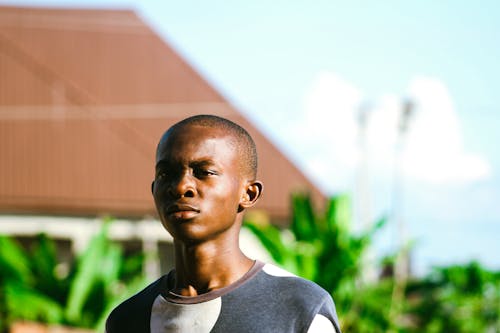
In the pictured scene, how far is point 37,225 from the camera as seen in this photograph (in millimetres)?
18562

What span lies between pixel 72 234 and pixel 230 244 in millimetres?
17179

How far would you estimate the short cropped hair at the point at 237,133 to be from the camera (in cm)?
199

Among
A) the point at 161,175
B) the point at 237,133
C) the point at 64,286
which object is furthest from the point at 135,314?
the point at 64,286

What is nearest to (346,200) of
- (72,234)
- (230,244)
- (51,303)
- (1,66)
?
(51,303)

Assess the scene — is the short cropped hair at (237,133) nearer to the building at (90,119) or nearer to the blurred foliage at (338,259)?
the blurred foliage at (338,259)

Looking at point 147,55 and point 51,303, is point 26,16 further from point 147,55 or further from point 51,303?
point 51,303

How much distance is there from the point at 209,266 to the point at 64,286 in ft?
28.2

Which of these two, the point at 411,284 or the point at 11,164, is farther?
the point at 11,164

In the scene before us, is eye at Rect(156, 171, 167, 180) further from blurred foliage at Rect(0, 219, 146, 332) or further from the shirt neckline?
blurred foliage at Rect(0, 219, 146, 332)

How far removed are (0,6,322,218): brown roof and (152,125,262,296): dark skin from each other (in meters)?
17.0

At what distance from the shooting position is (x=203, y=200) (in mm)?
1938

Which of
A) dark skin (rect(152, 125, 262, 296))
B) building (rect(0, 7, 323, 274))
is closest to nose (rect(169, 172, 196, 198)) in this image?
dark skin (rect(152, 125, 262, 296))

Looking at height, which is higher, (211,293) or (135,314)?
(211,293)

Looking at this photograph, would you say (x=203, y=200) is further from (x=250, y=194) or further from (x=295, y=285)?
Answer: (x=295, y=285)
